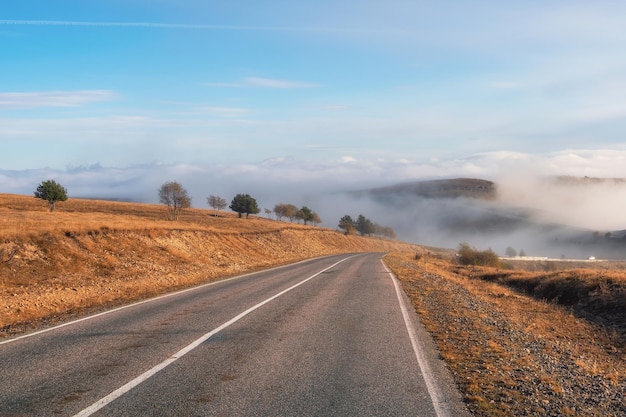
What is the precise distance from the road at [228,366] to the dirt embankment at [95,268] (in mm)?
3284

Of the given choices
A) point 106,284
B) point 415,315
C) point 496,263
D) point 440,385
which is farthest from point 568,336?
point 496,263

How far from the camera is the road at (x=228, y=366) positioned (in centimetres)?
623

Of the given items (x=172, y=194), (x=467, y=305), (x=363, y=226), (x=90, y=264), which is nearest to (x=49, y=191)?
(x=172, y=194)

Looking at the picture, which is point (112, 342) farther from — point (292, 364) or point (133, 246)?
point (133, 246)

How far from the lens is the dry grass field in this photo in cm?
745

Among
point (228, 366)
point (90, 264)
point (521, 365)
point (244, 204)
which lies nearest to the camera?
point (228, 366)

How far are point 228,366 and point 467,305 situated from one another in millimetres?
11239

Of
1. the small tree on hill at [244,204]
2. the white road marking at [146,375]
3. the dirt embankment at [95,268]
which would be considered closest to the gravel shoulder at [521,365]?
the white road marking at [146,375]

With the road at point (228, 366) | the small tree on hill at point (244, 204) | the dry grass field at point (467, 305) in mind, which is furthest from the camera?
the small tree on hill at point (244, 204)

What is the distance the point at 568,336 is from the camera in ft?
52.4

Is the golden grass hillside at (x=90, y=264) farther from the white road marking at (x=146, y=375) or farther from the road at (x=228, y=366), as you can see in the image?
the white road marking at (x=146, y=375)

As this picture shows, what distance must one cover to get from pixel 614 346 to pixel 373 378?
11.8 meters

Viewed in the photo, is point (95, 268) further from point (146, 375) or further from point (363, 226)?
point (363, 226)

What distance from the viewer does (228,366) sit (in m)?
8.00
